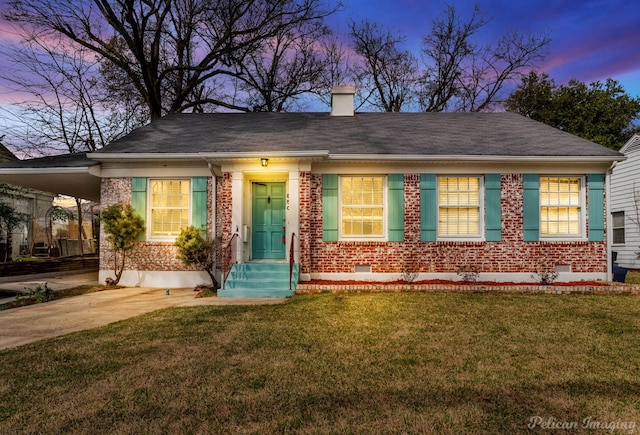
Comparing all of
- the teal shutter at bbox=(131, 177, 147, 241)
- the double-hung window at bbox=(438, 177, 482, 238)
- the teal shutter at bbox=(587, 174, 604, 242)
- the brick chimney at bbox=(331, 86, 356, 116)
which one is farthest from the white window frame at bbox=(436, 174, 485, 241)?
the teal shutter at bbox=(131, 177, 147, 241)

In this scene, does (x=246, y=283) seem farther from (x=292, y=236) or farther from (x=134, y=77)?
(x=134, y=77)

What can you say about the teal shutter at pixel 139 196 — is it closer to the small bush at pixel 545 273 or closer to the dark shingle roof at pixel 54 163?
the dark shingle roof at pixel 54 163

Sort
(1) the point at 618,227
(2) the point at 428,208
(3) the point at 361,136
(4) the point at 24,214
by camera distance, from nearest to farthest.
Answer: (2) the point at 428,208
(3) the point at 361,136
(4) the point at 24,214
(1) the point at 618,227

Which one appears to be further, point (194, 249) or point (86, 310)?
point (194, 249)

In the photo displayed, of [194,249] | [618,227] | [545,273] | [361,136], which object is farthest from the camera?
[618,227]

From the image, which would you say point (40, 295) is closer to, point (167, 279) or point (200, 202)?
point (167, 279)

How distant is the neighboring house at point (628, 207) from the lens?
1505 centimetres

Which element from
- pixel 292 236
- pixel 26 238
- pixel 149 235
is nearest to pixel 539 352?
pixel 292 236

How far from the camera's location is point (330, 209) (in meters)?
9.50

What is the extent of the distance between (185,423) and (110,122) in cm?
1995

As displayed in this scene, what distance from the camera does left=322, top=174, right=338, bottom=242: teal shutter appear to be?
948 cm

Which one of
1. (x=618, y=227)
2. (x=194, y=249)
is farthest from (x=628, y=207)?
(x=194, y=249)

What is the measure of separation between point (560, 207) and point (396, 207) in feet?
14.0

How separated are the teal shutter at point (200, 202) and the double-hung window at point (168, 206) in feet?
0.82
